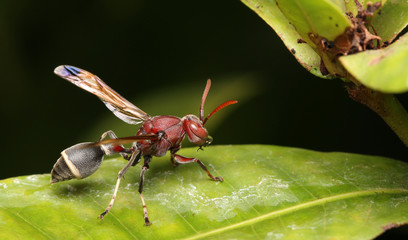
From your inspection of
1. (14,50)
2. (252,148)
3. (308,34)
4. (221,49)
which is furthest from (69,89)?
(308,34)

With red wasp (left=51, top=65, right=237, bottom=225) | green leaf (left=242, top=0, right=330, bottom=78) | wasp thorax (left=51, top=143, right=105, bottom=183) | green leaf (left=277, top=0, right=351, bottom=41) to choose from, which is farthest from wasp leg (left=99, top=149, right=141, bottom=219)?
green leaf (left=277, top=0, right=351, bottom=41)

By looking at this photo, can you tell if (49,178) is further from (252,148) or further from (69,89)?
(69,89)

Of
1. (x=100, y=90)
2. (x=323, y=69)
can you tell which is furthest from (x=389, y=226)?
(x=100, y=90)

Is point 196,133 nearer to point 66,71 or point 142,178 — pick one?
point 142,178

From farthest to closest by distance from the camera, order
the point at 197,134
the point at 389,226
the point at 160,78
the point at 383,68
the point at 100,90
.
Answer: the point at 160,78
the point at 100,90
the point at 197,134
the point at 389,226
the point at 383,68

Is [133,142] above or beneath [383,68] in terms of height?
beneath

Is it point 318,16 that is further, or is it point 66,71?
point 66,71

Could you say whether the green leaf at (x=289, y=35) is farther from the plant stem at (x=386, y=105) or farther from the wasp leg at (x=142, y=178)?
the wasp leg at (x=142, y=178)

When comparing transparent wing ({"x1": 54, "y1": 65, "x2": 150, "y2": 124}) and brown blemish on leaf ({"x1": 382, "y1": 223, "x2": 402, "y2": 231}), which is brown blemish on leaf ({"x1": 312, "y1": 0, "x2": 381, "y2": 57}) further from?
transparent wing ({"x1": 54, "y1": 65, "x2": 150, "y2": 124})
